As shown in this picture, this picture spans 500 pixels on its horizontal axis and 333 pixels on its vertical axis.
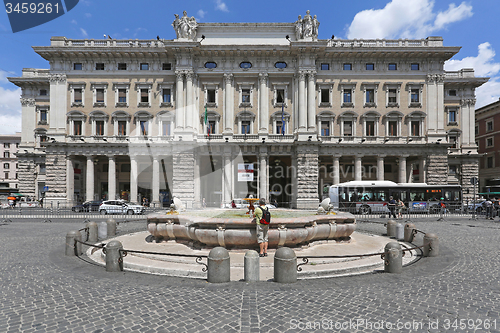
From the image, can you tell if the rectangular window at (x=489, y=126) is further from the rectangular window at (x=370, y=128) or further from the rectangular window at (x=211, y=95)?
the rectangular window at (x=211, y=95)

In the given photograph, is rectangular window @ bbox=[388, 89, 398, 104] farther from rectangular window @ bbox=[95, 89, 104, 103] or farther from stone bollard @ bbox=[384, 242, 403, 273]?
rectangular window @ bbox=[95, 89, 104, 103]

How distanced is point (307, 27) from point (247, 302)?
118ft

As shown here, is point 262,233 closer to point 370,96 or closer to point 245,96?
point 245,96

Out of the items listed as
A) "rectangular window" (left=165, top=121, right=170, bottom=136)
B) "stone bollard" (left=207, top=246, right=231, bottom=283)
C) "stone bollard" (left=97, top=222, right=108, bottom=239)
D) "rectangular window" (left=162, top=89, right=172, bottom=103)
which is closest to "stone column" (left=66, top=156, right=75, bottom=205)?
"rectangular window" (left=165, top=121, right=170, bottom=136)

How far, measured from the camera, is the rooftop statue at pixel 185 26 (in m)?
33.6

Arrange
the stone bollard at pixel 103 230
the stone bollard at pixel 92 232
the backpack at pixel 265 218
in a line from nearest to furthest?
the backpack at pixel 265 218 → the stone bollard at pixel 92 232 → the stone bollard at pixel 103 230

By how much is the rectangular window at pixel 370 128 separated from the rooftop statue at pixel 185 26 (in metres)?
26.6

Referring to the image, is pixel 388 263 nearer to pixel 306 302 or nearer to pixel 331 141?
pixel 306 302

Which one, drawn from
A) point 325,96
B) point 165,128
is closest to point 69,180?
point 165,128

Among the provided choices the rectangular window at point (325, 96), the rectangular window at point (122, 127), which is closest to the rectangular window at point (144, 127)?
the rectangular window at point (122, 127)

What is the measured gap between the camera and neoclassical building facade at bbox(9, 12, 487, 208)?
3394cm

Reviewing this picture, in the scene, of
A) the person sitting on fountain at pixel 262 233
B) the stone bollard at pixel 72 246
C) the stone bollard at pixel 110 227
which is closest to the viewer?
the person sitting on fountain at pixel 262 233

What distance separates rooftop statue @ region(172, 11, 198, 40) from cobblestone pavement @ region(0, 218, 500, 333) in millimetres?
32839

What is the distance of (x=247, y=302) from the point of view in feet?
18.1
